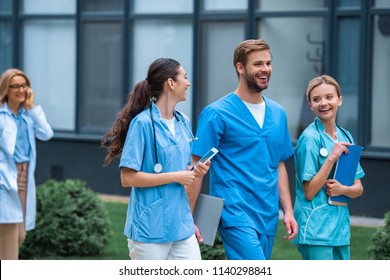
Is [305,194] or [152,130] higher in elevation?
[152,130]

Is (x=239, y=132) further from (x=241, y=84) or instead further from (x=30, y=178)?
(x=30, y=178)

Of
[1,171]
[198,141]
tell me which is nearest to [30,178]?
A: [1,171]

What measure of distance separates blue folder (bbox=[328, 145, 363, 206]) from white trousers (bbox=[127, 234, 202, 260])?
92 centimetres

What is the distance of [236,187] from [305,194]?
1.42 ft

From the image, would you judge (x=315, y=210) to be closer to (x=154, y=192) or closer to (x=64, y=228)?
(x=154, y=192)

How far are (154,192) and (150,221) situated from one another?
165 millimetres

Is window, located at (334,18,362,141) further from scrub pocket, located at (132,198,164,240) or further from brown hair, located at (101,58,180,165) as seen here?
scrub pocket, located at (132,198,164,240)

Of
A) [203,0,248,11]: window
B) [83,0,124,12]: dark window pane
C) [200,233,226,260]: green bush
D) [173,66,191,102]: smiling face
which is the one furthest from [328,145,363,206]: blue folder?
[83,0,124,12]: dark window pane

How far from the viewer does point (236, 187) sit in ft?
20.2

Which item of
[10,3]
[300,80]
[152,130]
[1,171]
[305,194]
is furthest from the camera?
[10,3]

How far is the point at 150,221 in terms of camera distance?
228 inches

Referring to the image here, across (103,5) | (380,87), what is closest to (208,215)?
(380,87)

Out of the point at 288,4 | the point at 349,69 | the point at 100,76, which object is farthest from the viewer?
the point at 100,76

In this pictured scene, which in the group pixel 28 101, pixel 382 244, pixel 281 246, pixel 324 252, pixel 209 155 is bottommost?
pixel 281 246
